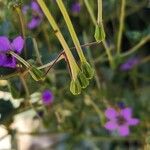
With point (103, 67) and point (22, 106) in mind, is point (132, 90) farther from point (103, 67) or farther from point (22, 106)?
point (22, 106)

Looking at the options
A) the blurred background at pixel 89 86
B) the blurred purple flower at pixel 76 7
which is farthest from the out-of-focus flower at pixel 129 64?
the blurred purple flower at pixel 76 7

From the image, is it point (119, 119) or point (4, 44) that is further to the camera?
point (119, 119)

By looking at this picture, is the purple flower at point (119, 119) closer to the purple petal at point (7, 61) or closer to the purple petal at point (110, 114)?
the purple petal at point (110, 114)

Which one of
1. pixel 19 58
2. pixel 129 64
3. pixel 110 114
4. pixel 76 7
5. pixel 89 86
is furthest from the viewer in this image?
pixel 129 64

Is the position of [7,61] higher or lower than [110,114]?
higher

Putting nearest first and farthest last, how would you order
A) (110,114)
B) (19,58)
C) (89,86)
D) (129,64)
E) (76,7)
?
(19,58), (89,86), (110,114), (76,7), (129,64)

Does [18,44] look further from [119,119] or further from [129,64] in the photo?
[129,64]

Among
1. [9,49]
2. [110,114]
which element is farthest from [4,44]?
[110,114]

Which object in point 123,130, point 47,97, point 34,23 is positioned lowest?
point 123,130

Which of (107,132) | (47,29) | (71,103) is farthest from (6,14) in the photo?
(107,132)
